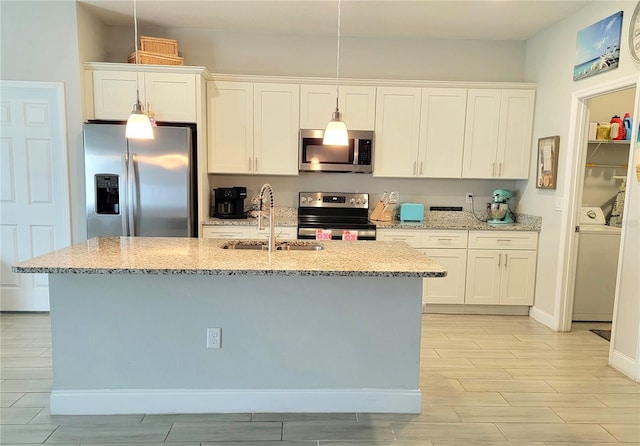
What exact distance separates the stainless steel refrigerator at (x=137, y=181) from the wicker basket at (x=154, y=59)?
700 millimetres

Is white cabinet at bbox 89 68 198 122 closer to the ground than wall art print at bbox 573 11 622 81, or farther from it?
closer to the ground

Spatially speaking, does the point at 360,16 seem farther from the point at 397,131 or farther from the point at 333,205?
the point at 333,205

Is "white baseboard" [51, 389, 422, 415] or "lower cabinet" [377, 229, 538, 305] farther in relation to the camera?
"lower cabinet" [377, 229, 538, 305]

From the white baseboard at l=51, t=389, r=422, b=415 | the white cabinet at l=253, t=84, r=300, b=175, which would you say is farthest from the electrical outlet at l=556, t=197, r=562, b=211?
the white cabinet at l=253, t=84, r=300, b=175

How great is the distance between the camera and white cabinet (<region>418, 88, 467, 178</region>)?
412cm

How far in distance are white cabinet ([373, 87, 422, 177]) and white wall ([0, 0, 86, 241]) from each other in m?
2.88

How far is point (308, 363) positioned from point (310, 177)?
8.38ft

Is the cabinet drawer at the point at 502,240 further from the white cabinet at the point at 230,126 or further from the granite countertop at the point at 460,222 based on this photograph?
the white cabinet at the point at 230,126

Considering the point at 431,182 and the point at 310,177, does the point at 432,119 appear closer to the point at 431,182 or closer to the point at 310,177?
the point at 431,182

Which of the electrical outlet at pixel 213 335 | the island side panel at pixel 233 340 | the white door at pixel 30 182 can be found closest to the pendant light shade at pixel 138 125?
the island side panel at pixel 233 340

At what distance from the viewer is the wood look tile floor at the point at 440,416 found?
2.06m

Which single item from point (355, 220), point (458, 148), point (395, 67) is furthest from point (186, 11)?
point (458, 148)

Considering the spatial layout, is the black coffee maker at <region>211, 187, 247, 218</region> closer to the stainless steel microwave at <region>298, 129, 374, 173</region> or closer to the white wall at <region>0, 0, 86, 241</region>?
the stainless steel microwave at <region>298, 129, 374, 173</region>

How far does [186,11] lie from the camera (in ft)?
12.1
